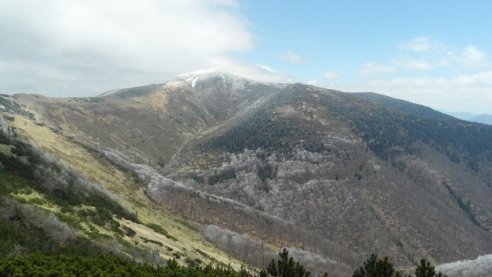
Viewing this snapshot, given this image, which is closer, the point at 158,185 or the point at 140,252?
the point at 140,252

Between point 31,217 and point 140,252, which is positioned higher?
point 31,217

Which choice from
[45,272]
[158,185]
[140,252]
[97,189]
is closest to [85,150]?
[158,185]

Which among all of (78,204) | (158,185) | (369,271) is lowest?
(158,185)

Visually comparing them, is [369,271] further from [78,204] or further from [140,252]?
[78,204]

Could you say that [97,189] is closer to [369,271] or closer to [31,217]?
A: [31,217]

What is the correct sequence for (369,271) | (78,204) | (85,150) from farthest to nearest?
(85,150) < (78,204) < (369,271)

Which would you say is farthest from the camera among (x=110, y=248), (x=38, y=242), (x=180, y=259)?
(x=180, y=259)

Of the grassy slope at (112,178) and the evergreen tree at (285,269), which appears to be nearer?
the evergreen tree at (285,269)

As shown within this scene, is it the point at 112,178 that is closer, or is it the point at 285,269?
the point at 285,269

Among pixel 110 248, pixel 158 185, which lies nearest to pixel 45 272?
pixel 110 248

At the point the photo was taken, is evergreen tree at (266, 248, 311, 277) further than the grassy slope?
No

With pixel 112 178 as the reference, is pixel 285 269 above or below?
above
